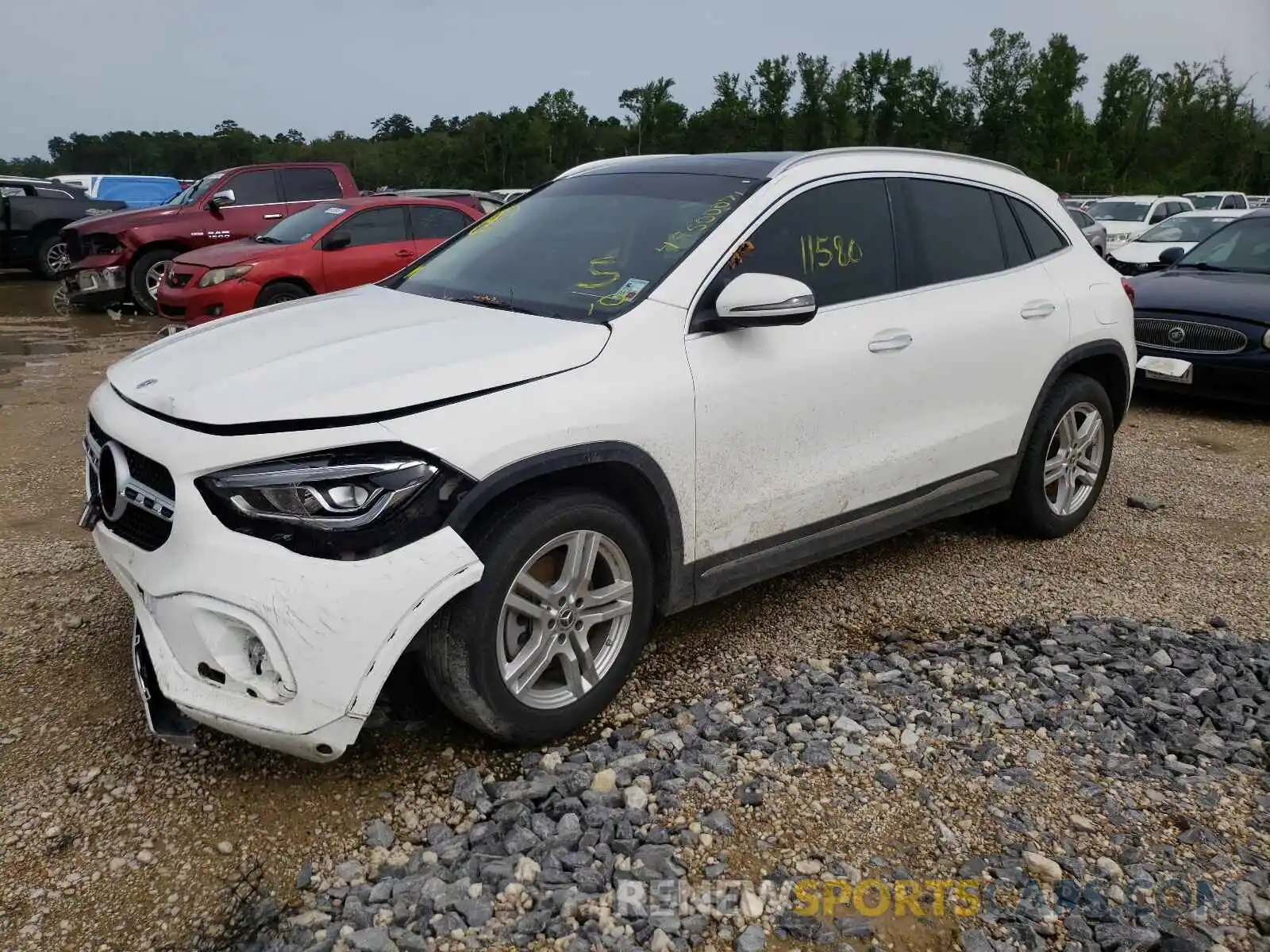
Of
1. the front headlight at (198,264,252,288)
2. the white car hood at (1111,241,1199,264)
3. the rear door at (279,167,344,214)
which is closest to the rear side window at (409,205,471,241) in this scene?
the front headlight at (198,264,252,288)

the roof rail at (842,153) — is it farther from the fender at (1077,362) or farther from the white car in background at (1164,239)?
the white car in background at (1164,239)

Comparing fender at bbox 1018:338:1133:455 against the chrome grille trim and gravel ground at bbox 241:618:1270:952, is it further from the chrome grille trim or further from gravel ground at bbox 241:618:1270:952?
the chrome grille trim

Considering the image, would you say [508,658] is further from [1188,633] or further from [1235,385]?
[1235,385]

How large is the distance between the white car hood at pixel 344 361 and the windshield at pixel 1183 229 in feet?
44.2

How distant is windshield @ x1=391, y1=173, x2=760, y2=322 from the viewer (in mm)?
3301

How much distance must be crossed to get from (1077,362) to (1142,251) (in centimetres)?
1014

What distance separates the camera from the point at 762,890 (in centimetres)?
247

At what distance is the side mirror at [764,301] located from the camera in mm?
3113

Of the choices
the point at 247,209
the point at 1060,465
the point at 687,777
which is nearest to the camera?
the point at 687,777

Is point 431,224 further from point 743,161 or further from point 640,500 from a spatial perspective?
point 640,500

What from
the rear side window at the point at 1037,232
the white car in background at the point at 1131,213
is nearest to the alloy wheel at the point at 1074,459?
the rear side window at the point at 1037,232

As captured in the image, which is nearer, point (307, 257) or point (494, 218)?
point (494, 218)

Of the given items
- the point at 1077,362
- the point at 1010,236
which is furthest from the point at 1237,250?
the point at 1010,236

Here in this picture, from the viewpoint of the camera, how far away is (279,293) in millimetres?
9703
